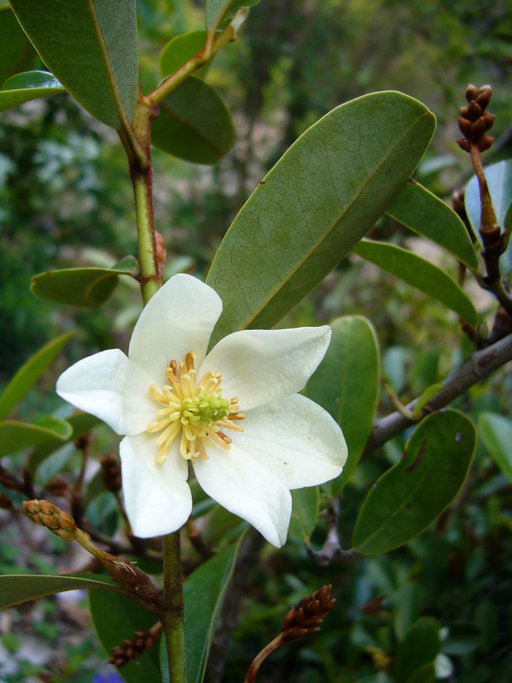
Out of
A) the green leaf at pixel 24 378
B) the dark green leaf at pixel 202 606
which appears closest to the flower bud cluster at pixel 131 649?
the dark green leaf at pixel 202 606

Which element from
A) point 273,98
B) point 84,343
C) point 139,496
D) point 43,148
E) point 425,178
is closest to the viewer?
point 139,496

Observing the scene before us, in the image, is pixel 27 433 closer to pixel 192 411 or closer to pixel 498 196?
pixel 192 411

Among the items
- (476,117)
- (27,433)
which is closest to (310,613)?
(27,433)

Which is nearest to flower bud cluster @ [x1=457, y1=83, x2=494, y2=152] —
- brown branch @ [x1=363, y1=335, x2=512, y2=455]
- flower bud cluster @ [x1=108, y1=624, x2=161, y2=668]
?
brown branch @ [x1=363, y1=335, x2=512, y2=455]

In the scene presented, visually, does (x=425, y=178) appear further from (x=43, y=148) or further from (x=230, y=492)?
(x=43, y=148)

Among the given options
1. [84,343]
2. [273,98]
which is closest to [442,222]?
[84,343]

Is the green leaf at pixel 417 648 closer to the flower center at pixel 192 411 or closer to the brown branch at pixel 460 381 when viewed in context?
the brown branch at pixel 460 381

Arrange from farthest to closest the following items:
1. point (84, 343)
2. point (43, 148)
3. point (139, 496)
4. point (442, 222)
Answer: point (84, 343)
point (43, 148)
point (442, 222)
point (139, 496)
